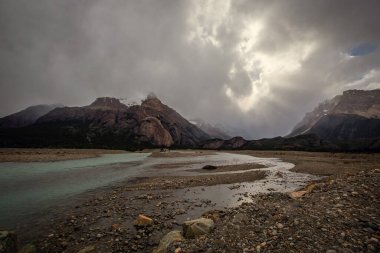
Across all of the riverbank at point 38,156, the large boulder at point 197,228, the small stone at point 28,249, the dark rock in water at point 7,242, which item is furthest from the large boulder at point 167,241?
the riverbank at point 38,156

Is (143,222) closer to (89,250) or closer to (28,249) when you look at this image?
(89,250)

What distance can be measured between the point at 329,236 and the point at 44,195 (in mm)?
26966

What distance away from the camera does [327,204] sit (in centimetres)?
1239

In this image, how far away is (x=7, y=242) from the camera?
9875 mm

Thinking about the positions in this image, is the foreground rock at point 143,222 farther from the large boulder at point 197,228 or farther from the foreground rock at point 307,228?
the foreground rock at point 307,228

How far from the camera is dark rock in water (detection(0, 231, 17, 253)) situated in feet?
31.7

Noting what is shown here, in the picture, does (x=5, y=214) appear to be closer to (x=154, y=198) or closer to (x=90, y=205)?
(x=90, y=205)

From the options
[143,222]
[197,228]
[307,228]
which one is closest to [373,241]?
[307,228]

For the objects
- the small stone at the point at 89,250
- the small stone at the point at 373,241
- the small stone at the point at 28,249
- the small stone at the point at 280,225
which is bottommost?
the small stone at the point at 89,250

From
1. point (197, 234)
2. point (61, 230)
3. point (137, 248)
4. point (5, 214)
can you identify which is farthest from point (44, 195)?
point (197, 234)

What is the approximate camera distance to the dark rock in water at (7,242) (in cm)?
967

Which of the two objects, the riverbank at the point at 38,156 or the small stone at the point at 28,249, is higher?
the riverbank at the point at 38,156

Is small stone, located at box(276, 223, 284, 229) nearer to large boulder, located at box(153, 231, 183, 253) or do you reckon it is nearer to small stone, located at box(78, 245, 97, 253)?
large boulder, located at box(153, 231, 183, 253)

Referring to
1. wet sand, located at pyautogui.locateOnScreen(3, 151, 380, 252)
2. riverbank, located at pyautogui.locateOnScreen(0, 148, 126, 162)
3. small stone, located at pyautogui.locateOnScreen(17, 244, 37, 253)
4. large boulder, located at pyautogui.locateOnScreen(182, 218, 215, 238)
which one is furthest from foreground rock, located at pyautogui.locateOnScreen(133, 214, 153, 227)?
riverbank, located at pyautogui.locateOnScreen(0, 148, 126, 162)
